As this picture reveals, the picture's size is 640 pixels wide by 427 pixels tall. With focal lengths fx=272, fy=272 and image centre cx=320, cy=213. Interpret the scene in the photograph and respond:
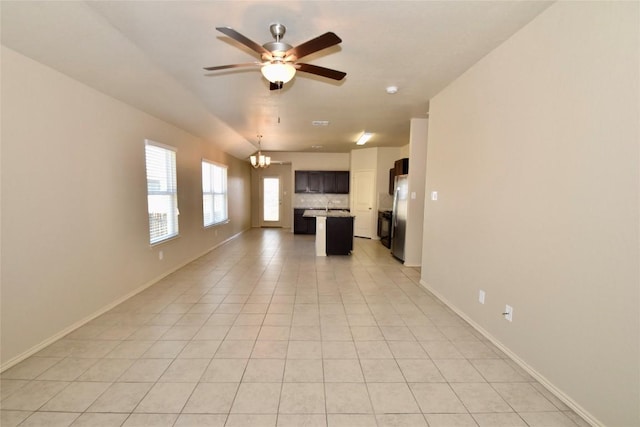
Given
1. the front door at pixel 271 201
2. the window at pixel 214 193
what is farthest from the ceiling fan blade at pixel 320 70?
the front door at pixel 271 201

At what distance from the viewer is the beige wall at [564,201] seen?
1.50 metres

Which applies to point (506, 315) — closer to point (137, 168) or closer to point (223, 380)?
point (223, 380)

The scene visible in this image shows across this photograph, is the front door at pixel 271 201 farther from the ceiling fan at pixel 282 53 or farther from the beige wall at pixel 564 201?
the ceiling fan at pixel 282 53

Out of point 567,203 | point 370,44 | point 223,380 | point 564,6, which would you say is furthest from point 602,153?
point 223,380

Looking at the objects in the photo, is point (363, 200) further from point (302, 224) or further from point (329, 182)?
point (302, 224)

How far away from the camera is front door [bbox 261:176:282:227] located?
10.1 m

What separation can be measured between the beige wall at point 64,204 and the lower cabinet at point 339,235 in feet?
11.1

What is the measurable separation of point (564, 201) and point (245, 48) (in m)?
2.78

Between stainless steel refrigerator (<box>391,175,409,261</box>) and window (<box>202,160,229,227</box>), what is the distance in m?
4.20

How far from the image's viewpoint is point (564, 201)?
6.04ft

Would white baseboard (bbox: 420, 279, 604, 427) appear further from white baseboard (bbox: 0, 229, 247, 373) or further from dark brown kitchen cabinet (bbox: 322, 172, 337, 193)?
dark brown kitchen cabinet (bbox: 322, 172, 337, 193)

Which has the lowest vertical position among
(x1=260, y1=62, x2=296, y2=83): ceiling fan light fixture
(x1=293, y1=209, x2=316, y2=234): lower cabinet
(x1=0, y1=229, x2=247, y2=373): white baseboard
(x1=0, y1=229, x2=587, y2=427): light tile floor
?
(x1=0, y1=229, x2=587, y2=427): light tile floor

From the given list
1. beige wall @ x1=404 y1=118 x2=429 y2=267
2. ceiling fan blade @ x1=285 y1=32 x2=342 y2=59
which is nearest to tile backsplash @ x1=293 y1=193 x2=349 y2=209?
beige wall @ x1=404 y1=118 x2=429 y2=267

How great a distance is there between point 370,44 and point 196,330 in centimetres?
321
